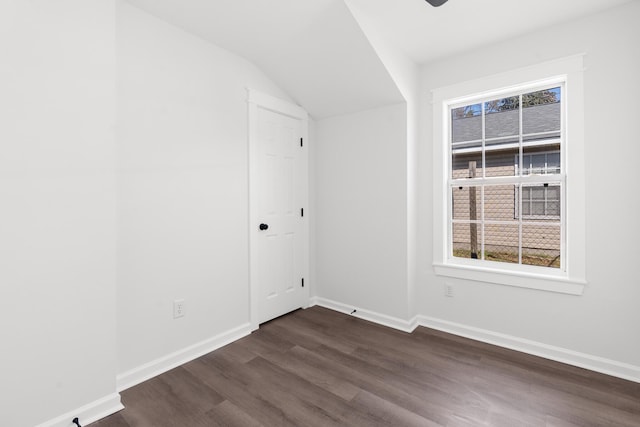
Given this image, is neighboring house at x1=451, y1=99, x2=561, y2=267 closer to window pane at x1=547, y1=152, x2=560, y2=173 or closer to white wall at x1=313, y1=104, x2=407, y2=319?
window pane at x1=547, y1=152, x2=560, y2=173

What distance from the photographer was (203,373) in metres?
2.16

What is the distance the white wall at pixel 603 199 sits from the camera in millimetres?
2072

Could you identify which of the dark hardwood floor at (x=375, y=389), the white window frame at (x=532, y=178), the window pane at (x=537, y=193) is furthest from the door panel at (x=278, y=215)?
the window pane at (x=537, y=193)

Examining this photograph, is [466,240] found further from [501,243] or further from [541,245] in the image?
[541,245]

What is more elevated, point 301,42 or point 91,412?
point 301,42

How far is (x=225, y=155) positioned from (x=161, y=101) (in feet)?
2.04

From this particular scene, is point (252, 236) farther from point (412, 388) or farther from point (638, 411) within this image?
point (638, 411)

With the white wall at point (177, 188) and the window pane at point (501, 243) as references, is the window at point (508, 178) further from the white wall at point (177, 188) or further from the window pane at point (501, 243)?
the white wall at point (177, 188)

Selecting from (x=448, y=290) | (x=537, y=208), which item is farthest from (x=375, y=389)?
(x=537, y=208)

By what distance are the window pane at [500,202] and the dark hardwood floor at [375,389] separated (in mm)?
1132

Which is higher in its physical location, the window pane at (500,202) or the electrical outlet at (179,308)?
the window pane at (500,202)

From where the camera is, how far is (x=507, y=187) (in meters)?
2.66

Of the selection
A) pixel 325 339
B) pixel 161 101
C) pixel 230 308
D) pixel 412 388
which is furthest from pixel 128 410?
pixel 161 101

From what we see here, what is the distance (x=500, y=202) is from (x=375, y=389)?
192 centimetres
